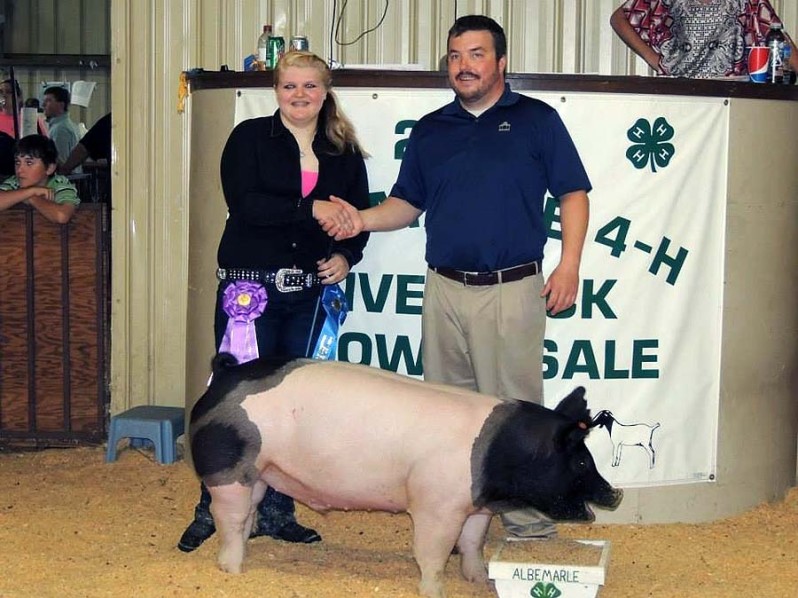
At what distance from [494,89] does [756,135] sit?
1.56 m

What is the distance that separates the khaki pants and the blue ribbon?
370 millimetres

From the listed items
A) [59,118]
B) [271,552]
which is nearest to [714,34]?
[271,552]

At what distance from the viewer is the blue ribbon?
5.23 meters

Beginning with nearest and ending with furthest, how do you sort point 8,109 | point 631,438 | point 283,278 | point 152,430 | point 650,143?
point 283,278, point 650,143, point 631,438, point 152,430, point 8,109

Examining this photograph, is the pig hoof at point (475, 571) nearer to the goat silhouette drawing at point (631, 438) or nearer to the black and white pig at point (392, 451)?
the black and white pig at point (392, 451)

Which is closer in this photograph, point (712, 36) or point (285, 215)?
point (285, 215)

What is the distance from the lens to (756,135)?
19.3 feet

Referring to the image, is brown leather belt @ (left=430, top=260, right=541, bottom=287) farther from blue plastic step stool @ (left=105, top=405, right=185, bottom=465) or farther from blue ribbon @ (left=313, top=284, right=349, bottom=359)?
blue plastic step stool @ (left=105, top=405, right=185, bottom=465)

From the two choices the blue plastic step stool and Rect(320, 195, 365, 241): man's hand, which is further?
the blue plastic step stool

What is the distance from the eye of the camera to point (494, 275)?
504 centimetres

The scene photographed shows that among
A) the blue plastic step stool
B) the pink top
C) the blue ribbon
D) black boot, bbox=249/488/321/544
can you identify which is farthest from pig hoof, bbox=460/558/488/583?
the blue plastic step stool

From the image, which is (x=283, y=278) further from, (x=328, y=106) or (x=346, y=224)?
(x=328, y=106)

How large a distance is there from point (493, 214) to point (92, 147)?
5.08 meters

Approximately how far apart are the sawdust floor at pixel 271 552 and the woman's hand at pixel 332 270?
3.81ft
